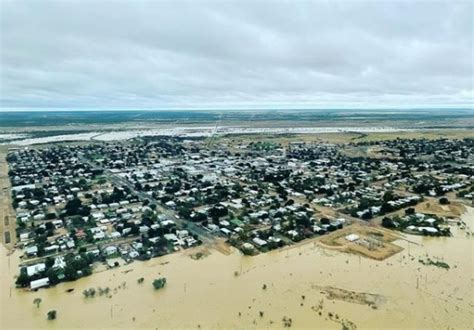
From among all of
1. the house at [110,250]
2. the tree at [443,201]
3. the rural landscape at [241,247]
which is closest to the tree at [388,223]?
the rural landscape at [241,247]

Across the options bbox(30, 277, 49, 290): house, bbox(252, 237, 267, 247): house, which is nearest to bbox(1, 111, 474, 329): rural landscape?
bbox(30, 277, 49, 290): house

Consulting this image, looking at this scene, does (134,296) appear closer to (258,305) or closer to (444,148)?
(258,305)

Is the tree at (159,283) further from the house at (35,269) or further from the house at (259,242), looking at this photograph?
the house at (259,242)

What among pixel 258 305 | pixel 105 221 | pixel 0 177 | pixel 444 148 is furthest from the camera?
pixel 444 148

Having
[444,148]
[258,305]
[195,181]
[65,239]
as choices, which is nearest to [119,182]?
[195,181]

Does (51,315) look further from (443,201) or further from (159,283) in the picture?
(443,201)

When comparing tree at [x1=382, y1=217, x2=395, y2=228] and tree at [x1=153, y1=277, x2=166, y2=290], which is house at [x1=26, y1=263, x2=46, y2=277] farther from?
tree at [x1=382, y1=217, x2=395, y2=228]
